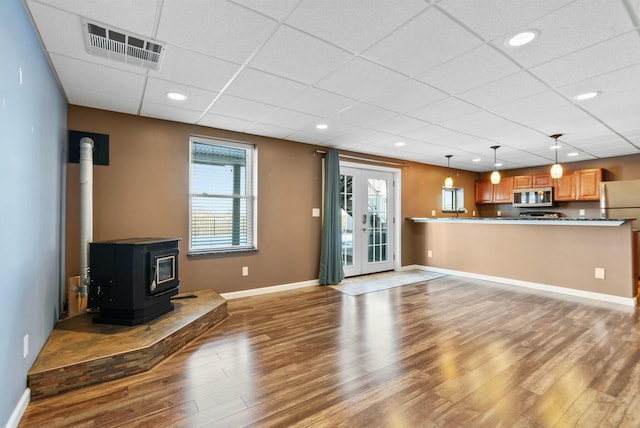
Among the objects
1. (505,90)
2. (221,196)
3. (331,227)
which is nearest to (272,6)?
(505,90)

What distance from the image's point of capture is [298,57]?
2.40 metres

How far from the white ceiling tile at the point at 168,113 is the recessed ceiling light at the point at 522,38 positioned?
3.26 metres

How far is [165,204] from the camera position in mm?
3949

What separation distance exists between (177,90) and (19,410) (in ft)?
9.03

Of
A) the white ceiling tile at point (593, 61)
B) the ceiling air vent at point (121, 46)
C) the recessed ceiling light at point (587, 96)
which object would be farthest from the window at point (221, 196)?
the recessed ceiling light at point (587, 96)

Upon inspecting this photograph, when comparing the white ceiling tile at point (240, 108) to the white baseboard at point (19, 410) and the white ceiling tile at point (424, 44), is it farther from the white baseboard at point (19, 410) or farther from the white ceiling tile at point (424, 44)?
the white baseboard at point (19, 410)

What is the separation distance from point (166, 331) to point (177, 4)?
8.29ft

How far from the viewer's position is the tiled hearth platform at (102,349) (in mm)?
2096

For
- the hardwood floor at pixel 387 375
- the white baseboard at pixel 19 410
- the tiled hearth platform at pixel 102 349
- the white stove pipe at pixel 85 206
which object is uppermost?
the white stove pipe at pixel 85 206

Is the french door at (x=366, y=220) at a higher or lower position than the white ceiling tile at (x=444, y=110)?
lower

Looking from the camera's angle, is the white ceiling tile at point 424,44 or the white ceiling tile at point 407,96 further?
the white ceiling tile at point 407,96

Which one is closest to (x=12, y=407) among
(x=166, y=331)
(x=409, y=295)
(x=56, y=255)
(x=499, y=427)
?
(x=166, y=331)

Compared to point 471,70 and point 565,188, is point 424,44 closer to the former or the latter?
point 471,70

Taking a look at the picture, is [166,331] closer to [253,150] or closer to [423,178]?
[253,150]
